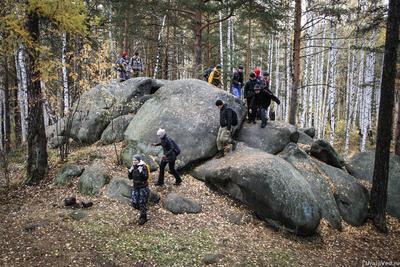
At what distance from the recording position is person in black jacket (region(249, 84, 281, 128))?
12.1 m

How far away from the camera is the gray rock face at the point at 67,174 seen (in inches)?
406

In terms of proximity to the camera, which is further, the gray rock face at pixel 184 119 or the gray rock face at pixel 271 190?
the gray rock face at pixel 184 119

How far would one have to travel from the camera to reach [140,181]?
841cm

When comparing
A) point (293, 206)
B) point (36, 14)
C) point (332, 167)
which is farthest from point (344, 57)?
point (36, 14)

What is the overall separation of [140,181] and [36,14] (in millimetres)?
5777

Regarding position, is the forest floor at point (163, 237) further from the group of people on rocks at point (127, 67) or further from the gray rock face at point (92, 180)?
the group of people on rocks at point (127, 67)

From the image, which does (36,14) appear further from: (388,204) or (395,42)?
(388,204)

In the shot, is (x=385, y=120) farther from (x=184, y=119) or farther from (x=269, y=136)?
(x=184, y=119)

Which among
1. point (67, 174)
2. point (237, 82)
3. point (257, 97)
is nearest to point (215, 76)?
point (237, 82)

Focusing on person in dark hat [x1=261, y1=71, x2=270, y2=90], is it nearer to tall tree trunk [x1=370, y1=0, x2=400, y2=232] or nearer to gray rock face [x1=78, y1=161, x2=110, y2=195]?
tall tree trunk [x1=370, y1=0, x2=400, y2=232]

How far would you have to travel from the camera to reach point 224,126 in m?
11.0

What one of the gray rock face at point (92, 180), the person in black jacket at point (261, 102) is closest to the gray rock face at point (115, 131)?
the gray rock face at point (92, 180)

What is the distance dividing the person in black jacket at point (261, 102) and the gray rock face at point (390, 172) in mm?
4493

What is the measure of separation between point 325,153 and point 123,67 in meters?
9.79
